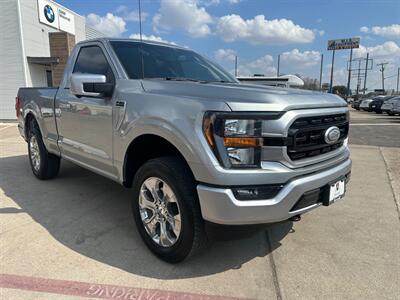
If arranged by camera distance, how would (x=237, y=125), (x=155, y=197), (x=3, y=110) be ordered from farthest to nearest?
(x=3, y=110) < (x=155, y=197) < (x=237, y=125)

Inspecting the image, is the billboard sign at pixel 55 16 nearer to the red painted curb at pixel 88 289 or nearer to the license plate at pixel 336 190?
the red painted curb at pixel 88 289

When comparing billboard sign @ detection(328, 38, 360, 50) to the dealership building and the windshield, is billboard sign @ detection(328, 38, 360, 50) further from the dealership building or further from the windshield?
the windshield

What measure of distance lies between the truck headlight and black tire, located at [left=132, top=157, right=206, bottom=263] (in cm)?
39

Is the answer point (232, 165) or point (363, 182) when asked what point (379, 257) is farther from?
point (363, 182)

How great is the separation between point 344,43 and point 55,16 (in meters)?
65.6

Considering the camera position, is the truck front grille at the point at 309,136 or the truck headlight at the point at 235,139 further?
the truck front grille at the point at 309,136

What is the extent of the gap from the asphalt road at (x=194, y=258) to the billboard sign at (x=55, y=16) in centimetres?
1404

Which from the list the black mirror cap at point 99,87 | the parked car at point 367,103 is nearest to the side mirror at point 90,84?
the black mirror cap at point 99,87

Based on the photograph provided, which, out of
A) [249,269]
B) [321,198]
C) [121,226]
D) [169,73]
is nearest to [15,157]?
[121,226]

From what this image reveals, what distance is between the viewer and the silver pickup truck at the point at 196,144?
89.5 inches

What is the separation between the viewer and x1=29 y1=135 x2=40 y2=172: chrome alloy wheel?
17.2ft

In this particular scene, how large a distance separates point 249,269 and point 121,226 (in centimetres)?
150

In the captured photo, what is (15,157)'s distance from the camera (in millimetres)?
7180

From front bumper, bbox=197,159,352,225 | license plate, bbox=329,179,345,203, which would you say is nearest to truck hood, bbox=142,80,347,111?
front bumper, bbox=197,159,352,225
